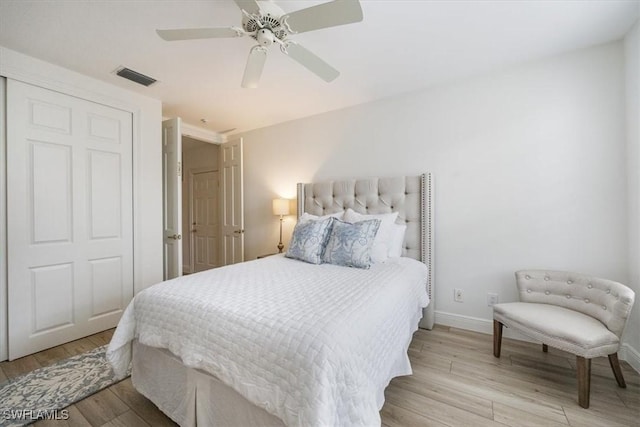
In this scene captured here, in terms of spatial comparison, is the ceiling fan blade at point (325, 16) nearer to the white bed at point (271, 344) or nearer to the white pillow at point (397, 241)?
the white bed at point (271, 344)

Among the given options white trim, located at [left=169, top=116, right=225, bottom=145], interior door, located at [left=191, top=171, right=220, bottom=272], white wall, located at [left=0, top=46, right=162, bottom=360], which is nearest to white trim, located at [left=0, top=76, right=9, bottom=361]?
white wall, located at [left=0, top=46, right=162, bottom=360]

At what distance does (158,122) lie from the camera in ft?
9.87

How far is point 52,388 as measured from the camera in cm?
172

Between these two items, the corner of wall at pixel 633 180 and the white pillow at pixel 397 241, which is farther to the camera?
the white pillow at pixel 397 241

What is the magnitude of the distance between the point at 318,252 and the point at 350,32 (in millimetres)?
1727

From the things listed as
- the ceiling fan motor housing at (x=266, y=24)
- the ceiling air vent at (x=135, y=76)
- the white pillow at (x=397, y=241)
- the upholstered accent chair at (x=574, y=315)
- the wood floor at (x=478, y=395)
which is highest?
the ceiling air vent at (x=135, y=76)

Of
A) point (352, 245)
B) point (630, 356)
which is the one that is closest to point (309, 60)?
point (352, 245)

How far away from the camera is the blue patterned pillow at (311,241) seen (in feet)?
7.52

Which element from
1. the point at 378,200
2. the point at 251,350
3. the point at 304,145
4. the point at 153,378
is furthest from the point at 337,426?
the point at 304,145

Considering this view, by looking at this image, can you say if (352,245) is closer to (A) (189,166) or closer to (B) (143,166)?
(B) (143,166)

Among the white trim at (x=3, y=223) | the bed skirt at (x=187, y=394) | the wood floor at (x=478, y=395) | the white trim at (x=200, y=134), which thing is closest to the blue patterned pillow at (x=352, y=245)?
the wood floor at (x=478, y=395)

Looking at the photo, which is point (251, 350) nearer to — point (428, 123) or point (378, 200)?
point (378, 200)

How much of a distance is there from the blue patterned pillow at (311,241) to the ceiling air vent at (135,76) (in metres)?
2.09

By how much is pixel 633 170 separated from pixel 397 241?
176 cm
